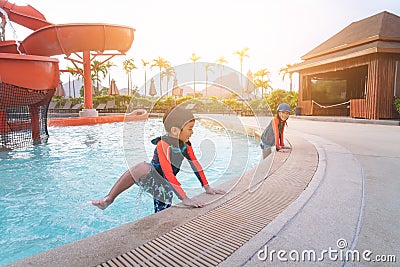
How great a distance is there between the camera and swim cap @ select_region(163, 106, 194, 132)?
2.20m

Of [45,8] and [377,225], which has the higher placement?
[45,8]

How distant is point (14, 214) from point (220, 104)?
8.53 ft

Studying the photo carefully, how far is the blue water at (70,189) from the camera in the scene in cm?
250

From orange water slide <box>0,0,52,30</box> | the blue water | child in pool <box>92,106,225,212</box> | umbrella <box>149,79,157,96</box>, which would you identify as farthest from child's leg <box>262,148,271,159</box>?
orange water slide <box>0,0,52,30</box>

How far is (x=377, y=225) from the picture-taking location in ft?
5.77

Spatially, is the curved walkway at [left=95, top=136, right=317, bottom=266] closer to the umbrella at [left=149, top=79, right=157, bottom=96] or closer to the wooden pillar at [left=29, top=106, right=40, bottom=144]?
the umbrella at [left=149, top=79, right=157, bottom=96]

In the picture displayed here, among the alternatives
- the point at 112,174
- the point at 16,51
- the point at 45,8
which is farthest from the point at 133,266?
the point at 45,8

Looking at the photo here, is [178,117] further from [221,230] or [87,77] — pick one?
[87,77]

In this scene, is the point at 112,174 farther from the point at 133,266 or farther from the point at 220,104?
the point at 133,266

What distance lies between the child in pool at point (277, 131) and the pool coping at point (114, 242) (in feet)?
8.90

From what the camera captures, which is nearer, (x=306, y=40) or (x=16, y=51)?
(x=16, y=51)

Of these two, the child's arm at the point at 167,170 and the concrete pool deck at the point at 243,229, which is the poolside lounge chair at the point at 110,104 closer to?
the concrete pool deck at the point at 243,229

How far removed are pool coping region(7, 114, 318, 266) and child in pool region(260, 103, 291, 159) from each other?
2.71 m

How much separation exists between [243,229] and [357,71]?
17407mm
